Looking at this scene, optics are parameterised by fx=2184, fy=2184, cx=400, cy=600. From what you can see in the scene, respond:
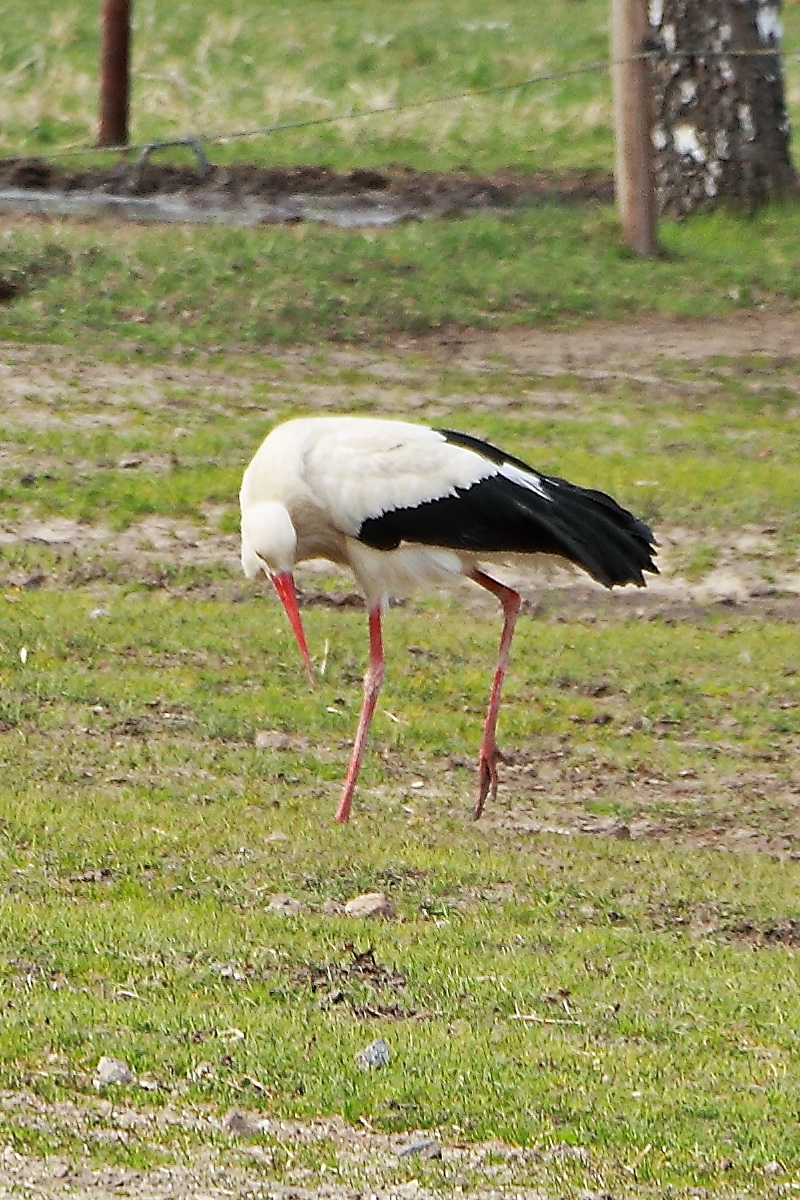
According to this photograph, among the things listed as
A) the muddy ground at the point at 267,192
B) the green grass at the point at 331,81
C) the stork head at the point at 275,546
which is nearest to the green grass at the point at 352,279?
the muddy ground at the point at 267,192

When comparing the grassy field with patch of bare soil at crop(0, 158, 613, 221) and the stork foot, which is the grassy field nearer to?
the stork foot

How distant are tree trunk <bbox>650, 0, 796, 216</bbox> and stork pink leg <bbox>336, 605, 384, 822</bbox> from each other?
Answer: 29.1 ft

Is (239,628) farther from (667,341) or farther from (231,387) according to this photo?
(667,341)

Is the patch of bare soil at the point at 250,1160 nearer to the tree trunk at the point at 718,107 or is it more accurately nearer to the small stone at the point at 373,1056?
the small stone at the point at 373,1056

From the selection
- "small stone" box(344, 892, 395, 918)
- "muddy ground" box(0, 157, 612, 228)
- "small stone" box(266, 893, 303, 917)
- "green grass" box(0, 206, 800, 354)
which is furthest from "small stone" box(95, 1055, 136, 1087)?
"muddy ground" box(0, 157, 612, 228)

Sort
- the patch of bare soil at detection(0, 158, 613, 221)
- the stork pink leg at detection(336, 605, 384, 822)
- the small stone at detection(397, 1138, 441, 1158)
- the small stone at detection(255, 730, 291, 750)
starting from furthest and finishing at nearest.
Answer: the patch of bare soil at detection(0, 158, 613, 221), the small stone at detection(255, 730, 291, 750), the stork pink leg at detection(336, 605, 384, 822), the small stone at detection(397, 1138, 441, 1158)

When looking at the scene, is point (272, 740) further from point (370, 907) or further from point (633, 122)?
point (633, 122)

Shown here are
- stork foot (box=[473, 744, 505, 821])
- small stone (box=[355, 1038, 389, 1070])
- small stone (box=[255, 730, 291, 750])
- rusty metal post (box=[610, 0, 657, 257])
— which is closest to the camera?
small stone (box=[355, 1038, 389, 1070])

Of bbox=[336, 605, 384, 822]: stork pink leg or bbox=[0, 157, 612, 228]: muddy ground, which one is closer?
bbox=[336, 605, 384, 822]: stork pink leg

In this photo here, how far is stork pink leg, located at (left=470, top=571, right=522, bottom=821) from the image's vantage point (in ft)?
24.0

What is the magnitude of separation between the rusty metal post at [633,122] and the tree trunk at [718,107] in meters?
1.04

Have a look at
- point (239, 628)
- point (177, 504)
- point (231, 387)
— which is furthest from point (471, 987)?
point (231, 387)

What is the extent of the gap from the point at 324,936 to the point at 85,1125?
1.37 m

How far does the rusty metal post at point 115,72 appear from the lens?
1716cm
